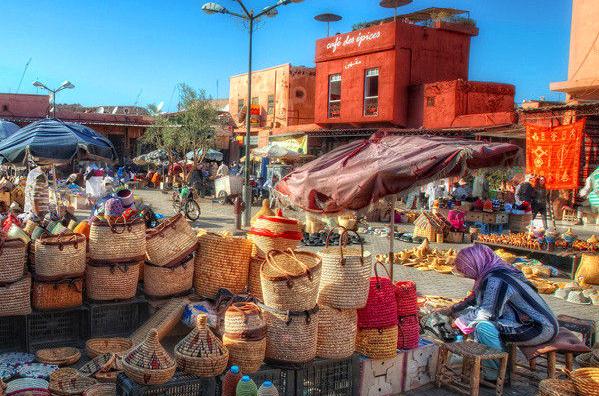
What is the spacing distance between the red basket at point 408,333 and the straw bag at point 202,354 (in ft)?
5.59

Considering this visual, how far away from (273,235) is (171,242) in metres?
1.01

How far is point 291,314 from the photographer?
427 centimetres

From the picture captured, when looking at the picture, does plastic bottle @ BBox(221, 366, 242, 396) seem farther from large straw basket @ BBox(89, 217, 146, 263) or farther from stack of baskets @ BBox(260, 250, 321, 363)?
large straw basket @ BBox(89, 217, 146, 263)

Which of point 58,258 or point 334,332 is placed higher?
point 58,258

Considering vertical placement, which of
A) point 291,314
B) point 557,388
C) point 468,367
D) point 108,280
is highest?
point 291,314

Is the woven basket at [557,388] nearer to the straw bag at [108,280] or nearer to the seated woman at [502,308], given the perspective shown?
the seated woman at [502,308]

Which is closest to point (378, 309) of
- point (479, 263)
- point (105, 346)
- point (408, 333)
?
point (408, 333)

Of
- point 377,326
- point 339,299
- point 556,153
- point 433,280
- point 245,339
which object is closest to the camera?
point 245,339

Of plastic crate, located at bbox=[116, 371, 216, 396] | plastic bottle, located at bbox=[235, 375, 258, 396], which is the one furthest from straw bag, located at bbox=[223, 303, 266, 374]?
plastic bottle, located at bbox=[235, 375, 258, 396]

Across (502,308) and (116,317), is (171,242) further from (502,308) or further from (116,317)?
(502,308)

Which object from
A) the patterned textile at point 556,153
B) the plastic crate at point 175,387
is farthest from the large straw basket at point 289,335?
the patterned textile at point 556,153

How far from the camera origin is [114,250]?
562 centimetres

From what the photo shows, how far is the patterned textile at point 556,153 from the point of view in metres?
13.9

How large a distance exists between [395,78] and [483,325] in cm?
1977
